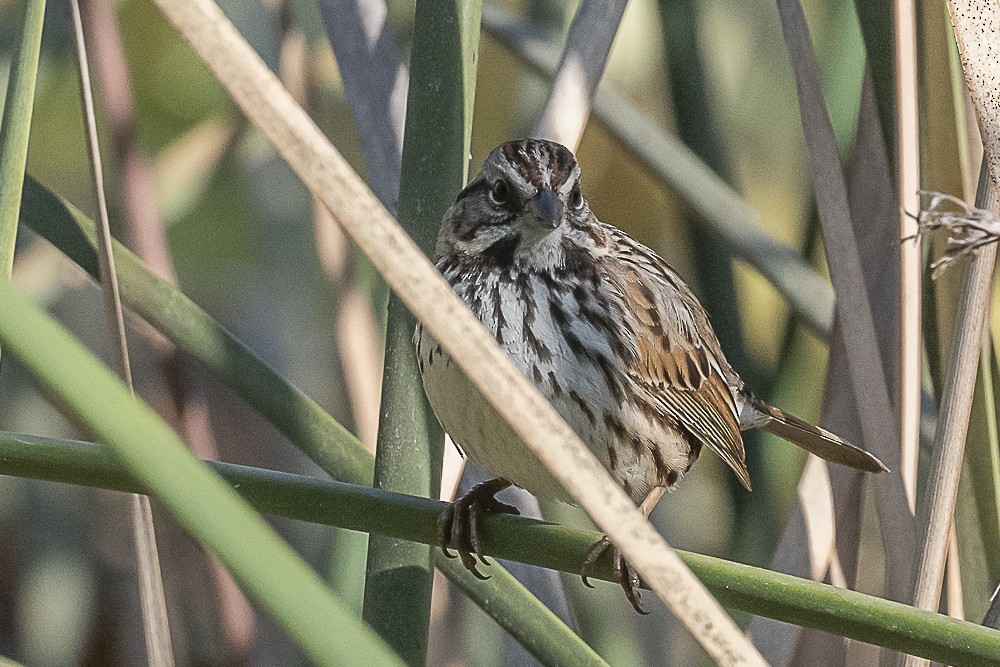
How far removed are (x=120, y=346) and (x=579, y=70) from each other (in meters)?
0.60

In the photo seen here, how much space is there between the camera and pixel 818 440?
60.1 inches

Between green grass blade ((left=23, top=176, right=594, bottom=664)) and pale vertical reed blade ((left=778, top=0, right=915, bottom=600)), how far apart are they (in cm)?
53

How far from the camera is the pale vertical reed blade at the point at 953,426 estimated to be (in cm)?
123

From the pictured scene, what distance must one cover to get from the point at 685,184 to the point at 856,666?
71 cm

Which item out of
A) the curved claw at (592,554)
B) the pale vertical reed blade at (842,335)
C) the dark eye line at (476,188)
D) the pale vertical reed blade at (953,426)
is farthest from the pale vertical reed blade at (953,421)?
the dark eye line at (476,188)

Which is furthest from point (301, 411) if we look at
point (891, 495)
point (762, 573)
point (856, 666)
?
point (856, 666)

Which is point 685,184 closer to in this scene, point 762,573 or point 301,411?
point 301,411

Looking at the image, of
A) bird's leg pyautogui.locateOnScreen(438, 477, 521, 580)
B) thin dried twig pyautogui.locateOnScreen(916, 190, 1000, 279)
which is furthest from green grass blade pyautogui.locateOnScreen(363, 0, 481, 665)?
thin dried twig pyautogui.locateOnScreen(916, 190, 1000, 279)

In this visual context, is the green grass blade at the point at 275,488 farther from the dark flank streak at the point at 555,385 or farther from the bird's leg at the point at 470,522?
the dark flank streak at the point at 555,385

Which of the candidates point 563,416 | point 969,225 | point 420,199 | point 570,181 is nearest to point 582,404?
point 563,416

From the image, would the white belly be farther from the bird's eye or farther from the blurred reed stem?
the blurred reed stem

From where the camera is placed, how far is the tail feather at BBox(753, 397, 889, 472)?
A: 4.74ft

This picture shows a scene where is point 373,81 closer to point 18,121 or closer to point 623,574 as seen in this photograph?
point 18,121

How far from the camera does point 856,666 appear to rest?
5.21 feet
